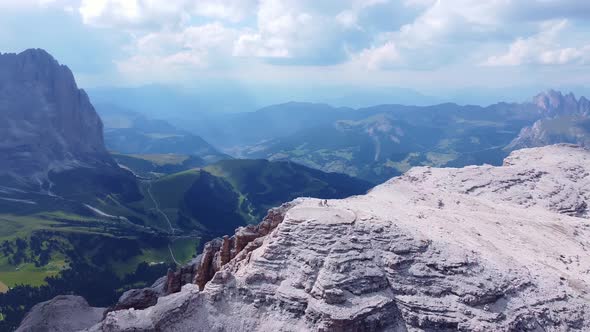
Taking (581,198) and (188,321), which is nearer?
(188,321)

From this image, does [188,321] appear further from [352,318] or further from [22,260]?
[22,260]

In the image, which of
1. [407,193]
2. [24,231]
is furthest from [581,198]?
[24,231]

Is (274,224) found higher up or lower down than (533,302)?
higher up

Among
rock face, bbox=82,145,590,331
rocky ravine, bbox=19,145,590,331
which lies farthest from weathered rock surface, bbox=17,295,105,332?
rock face, bbox=82,145,590,331

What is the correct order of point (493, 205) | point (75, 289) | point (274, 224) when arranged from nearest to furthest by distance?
1. point (274, 224)
2. point (493, 205)
3. point (75, 289)

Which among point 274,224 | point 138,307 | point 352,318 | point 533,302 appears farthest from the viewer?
point 138,307

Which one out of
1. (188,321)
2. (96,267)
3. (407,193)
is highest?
(407,193)

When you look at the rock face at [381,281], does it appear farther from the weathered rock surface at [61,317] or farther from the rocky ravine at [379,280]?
the weathered rock surface at [61,317]

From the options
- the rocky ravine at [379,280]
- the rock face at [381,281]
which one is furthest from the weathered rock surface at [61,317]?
the rock face at [381,281]
